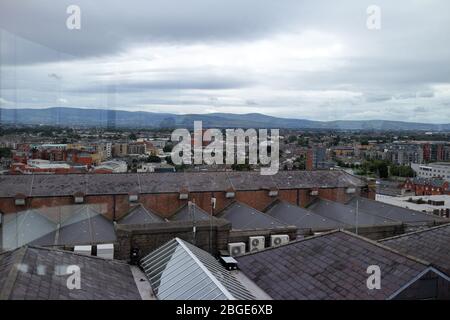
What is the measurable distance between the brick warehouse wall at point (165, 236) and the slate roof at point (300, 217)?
8.62 meters

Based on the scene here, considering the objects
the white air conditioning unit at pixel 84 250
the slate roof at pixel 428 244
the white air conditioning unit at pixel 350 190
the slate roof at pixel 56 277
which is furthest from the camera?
the white air conditioning unit at pixel 350 190

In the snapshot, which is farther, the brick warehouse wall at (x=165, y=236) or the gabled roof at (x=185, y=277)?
the brick warehouse wall at (x=165, y=236)

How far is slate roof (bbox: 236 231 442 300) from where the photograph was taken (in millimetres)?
7367

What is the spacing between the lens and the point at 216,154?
5953cm

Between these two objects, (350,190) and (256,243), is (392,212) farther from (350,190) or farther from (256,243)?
(256,243)

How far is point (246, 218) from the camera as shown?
21594mm

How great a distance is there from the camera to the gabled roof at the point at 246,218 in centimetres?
2016

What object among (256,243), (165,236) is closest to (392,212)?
(256,243)

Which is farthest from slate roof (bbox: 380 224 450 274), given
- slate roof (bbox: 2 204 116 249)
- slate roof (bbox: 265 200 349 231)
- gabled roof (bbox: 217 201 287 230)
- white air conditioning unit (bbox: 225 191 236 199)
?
white air conditioning unit (bbox: 225 191 236 199)

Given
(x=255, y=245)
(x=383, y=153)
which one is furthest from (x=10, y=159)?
(x=383, y=153)

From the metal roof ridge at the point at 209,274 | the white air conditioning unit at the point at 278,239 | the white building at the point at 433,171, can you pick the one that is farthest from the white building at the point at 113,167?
the white building at the point at 433,171

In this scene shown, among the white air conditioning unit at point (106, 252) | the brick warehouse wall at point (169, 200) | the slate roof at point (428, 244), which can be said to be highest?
the slate roof at point (428, 244)

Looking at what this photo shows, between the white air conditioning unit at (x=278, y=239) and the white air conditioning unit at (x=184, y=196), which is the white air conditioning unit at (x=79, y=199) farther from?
the white air conditioning unit at (x=278, y=239)
